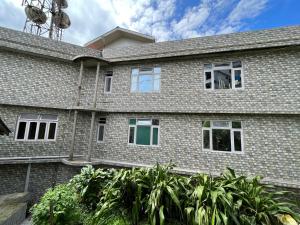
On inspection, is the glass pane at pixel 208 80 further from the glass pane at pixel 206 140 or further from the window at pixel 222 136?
the glass pane at pixel 206 140

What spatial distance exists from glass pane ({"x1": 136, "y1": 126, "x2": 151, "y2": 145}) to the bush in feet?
15.3

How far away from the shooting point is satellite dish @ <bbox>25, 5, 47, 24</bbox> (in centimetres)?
1355

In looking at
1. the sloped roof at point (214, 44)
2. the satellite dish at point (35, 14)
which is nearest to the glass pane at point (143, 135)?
the sloped roof at point (214, 44)

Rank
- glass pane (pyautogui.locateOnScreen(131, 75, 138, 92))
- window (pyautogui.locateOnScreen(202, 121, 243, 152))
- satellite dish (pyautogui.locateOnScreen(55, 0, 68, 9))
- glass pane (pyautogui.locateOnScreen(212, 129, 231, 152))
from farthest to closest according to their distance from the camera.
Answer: satellite dish (pyautogui.locateOnScreen(55, 0, 68, 9)) → glass pane (pyautogui.locateOnScreen(131, 75, 138, 92)) → glass pane (pyautogui.locateOnScreen(212, 129, 231, 152)) → window (pyautogui.locateOnScreen(202, 121, 243, 152))

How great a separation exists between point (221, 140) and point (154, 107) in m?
3.59

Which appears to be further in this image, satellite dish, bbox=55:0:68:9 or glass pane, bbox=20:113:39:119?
satellite dish, bbox=55:0:68:9

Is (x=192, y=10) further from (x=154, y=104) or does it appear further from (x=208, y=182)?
(x=208, y=182)

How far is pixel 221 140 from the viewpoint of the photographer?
25.4ft

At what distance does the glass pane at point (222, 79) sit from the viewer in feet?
26.3

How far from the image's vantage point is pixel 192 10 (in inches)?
452

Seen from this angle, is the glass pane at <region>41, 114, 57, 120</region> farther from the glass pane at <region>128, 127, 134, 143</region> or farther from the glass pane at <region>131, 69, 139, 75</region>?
the glass pane at <region>131, 69, 139, 75</region>

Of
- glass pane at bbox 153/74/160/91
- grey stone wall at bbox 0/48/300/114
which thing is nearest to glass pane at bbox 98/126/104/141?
grey stone wall at bbox 0/48/300/114

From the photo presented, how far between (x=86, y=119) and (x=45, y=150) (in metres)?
2.56

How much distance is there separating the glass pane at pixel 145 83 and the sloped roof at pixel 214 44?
1.07 metres
